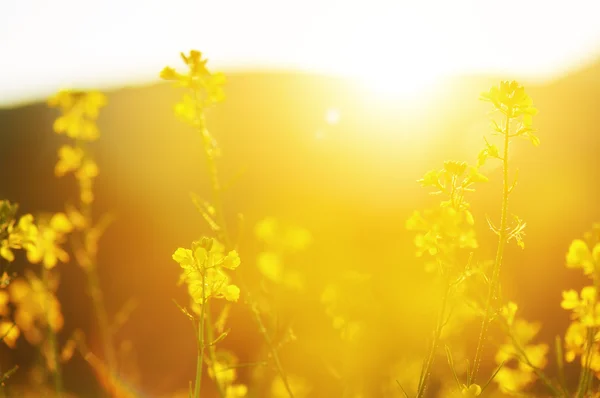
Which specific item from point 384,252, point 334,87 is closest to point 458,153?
point 384,252

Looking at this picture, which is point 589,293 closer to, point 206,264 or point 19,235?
point 206,264

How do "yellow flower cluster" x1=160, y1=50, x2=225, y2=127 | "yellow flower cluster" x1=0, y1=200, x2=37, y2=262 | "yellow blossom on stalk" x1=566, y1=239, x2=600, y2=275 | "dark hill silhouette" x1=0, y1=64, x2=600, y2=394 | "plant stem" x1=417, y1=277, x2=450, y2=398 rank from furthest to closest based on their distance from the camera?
"dark hill silhouette" x1=0, y1=64, x2=600, y2=394
"yellow flower cluster" x1=160, y1=50, x2=225, y2=127
"yellow flower cluster" x1=0, y1=200, x2=37, y2=262
"yellow blossom on stalk" x1=566, y1=239, x2=600, y2=275
"plant stem" x1=417, y1=277, x2=450, y2=398

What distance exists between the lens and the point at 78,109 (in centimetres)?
423

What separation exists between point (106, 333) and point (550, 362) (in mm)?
7776

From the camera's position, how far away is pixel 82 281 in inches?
597

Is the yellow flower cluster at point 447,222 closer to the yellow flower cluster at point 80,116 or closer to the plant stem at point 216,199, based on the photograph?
the plant stem at point 216,199

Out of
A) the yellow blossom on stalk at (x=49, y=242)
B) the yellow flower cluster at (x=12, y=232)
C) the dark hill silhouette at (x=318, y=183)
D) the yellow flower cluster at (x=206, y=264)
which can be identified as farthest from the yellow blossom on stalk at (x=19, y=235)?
the dark hill silhouette at (x=318, y=183)

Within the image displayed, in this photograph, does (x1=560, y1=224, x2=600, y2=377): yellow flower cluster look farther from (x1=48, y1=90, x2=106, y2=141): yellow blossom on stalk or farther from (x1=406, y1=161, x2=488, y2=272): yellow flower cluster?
(x1=48, y1=90, x2=106, y2=141): yellow blossom on stalk

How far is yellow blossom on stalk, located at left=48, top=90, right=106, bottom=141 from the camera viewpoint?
4.15 meters

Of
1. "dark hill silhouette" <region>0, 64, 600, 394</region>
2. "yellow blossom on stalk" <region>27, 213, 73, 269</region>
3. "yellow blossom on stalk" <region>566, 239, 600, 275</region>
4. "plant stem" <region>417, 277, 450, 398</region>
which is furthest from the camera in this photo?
"dark hill silhouette" <region>0, 64, 600, 394</region>

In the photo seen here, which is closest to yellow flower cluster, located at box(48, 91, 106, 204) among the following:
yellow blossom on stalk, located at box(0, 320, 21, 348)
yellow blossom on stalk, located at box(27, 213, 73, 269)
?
yellow blossom on stalk, located at box(27, 213, 73, 269)

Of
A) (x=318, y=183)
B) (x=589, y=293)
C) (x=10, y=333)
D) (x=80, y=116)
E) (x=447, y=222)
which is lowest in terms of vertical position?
(x=318, y=183)

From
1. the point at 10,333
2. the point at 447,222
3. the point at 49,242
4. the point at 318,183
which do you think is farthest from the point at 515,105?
the point at 318,183

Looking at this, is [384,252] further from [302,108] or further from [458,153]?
[302,108]
